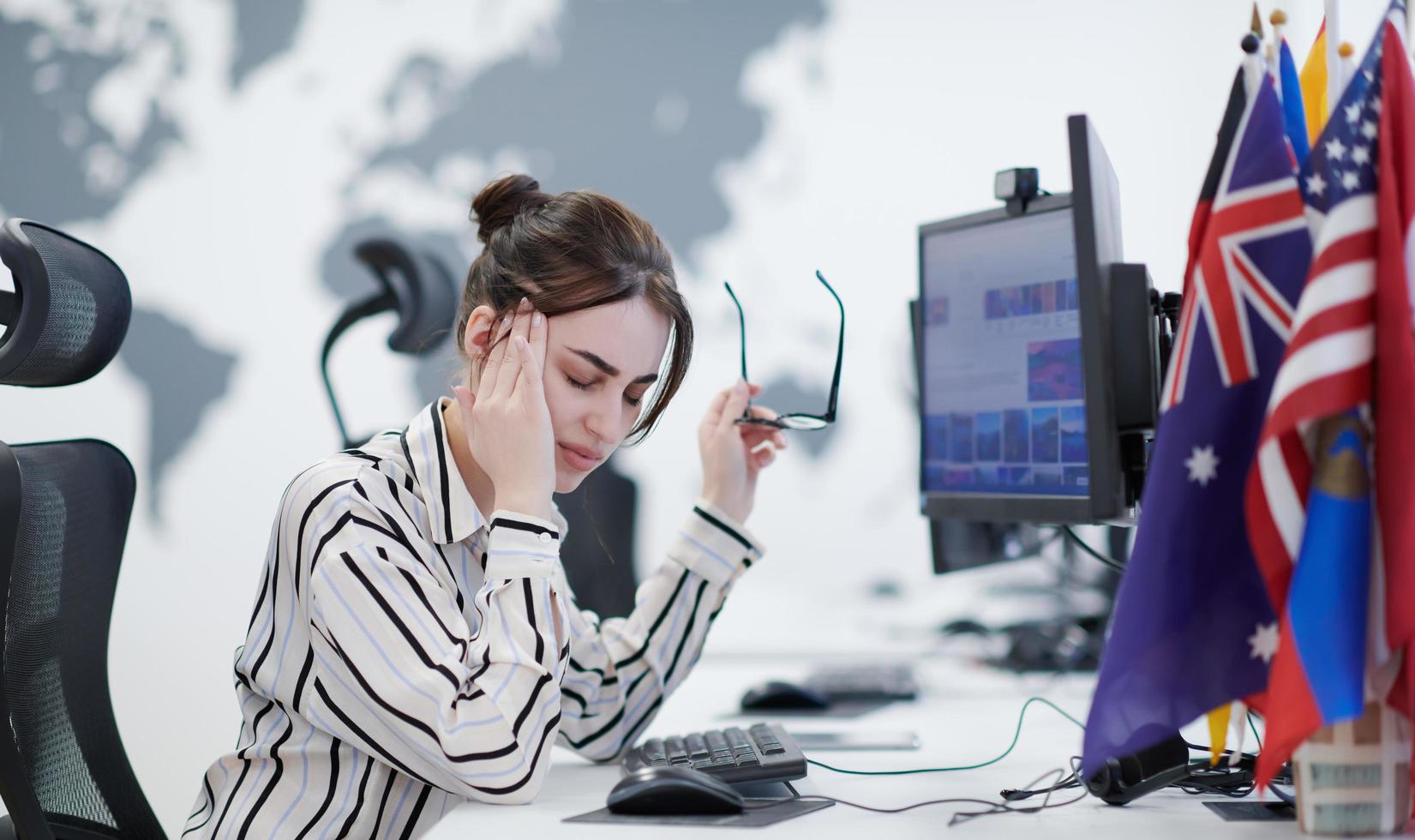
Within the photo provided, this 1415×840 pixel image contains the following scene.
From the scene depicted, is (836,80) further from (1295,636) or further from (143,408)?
(1295,636)

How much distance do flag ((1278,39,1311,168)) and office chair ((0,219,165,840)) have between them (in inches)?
43.7

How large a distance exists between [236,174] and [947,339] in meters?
2.52

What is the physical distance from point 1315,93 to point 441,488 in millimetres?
859

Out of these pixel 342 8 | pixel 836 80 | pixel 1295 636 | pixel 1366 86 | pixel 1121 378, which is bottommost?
pixel 1295 636

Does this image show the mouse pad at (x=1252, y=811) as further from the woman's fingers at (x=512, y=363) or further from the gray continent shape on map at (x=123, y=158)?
the gray continent shape on map at (x=123, y=158)

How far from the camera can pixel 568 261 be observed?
1179 mm

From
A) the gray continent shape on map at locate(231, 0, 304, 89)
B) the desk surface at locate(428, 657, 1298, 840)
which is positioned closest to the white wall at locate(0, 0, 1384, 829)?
the gray continent shape on map at locate(231, 0, 304, 89)

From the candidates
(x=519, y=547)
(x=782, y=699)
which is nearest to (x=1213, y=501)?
(x=519, y=547)

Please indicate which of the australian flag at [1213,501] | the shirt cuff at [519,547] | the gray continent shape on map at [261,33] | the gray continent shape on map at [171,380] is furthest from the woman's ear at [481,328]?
the gray continent shape on map at [261,33]

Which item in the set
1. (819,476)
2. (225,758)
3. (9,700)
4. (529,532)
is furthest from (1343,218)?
(819,476)

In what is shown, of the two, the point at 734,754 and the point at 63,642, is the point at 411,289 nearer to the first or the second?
the point at 63,642

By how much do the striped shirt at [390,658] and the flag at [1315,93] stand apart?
2.41ft

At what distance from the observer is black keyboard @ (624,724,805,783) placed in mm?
1002

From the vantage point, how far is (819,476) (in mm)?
2955
